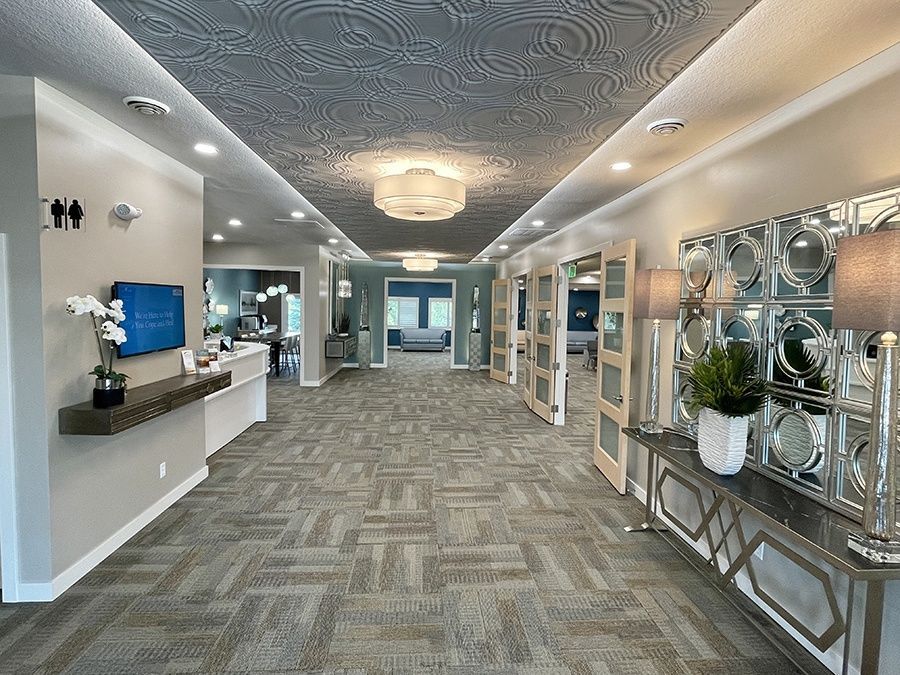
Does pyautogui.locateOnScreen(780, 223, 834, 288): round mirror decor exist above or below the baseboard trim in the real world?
above

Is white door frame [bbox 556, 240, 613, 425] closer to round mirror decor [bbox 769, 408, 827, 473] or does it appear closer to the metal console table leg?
the metal console table leg

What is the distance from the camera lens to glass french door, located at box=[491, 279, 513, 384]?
9680mm

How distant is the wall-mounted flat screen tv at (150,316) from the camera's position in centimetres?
303

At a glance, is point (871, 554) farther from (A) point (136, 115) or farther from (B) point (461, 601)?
(A) point (136, 115)

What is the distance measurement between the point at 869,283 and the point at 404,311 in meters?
16.0

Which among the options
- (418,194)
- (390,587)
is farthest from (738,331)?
(390,587)

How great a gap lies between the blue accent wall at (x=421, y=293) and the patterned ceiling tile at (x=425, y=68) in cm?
1373

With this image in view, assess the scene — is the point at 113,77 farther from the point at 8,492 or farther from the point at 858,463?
the point at 858,463

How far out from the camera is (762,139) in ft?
8.55

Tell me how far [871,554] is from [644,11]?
1.99 metres

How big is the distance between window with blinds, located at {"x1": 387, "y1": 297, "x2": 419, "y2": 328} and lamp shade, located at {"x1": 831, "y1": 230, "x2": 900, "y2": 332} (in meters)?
15.7

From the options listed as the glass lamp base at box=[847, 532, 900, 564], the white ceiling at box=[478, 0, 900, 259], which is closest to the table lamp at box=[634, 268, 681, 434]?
the white ceiling at box=[478, 0, 900, 259]

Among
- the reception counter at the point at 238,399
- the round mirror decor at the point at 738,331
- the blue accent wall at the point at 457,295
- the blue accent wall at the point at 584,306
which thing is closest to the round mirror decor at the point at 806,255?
the round mirror decor at the point at 738,331

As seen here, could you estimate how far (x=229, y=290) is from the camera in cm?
1277
